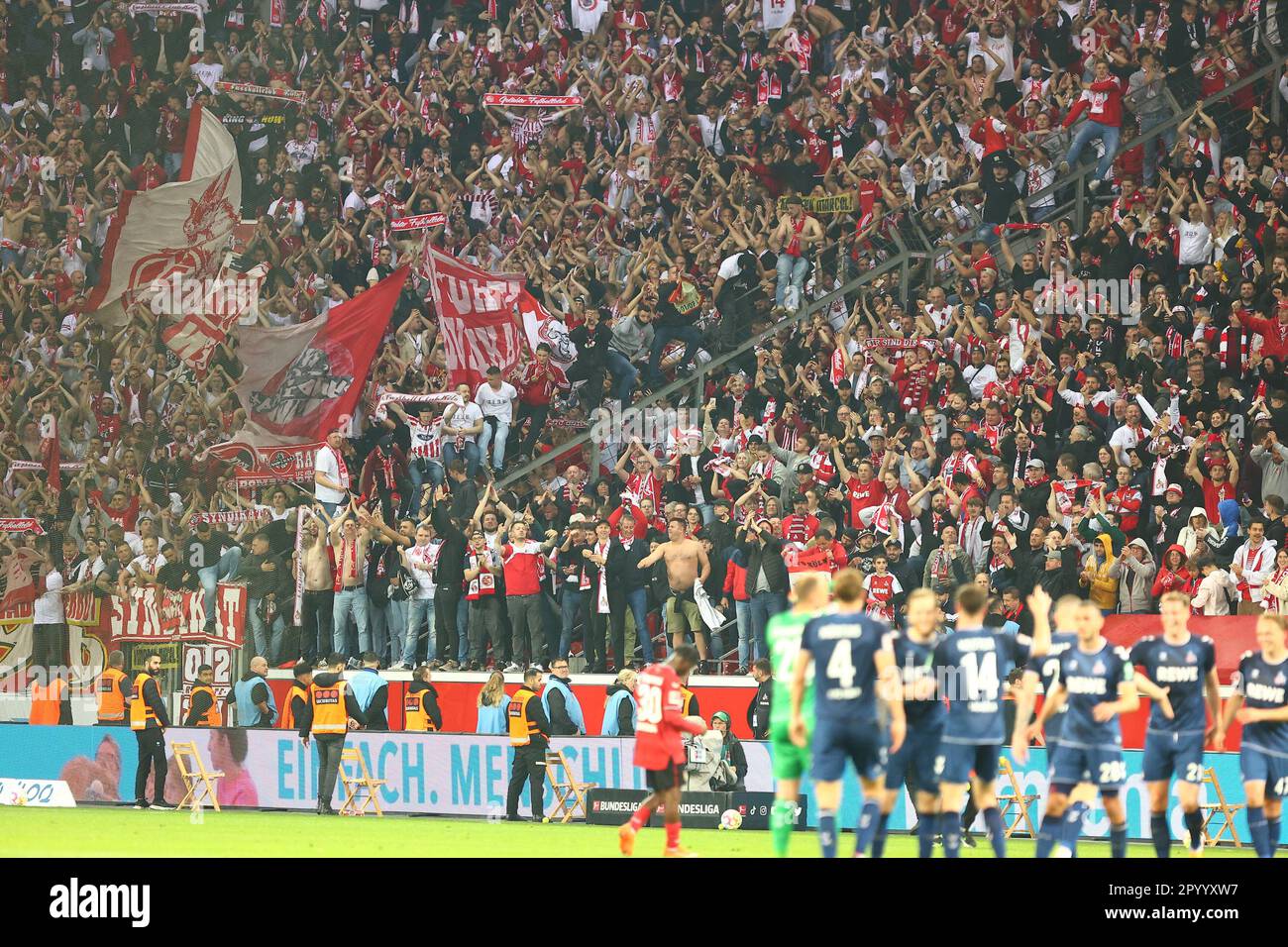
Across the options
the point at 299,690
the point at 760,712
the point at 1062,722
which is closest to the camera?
the point at 1062,722

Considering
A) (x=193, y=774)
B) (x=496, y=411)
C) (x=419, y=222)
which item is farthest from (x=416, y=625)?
(x=419, y=222)

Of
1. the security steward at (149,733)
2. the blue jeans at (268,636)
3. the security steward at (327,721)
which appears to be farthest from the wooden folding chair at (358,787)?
the security steward at (149,733)

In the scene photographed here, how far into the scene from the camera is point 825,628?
14.4 metres

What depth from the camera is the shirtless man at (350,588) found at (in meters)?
23.5

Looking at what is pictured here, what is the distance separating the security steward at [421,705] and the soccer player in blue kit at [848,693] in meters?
9.05

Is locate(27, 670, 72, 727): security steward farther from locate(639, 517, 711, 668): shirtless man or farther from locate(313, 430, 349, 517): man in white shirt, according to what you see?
locate(639, 517, 711, 668): shirtless man

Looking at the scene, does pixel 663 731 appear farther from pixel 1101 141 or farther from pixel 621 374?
pixel 1101 141

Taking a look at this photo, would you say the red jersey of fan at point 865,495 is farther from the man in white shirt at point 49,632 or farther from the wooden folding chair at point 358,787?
the man in white shirt at point 49,632

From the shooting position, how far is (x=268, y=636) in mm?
24078

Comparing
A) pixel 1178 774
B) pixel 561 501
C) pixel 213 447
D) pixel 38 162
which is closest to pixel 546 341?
pixel 561 501

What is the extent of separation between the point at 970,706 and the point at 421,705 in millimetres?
9995

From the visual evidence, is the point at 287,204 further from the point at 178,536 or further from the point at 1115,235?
the point at 1115,235

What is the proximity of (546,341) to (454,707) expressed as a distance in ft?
19.1

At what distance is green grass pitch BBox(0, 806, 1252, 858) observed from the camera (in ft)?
59.9
